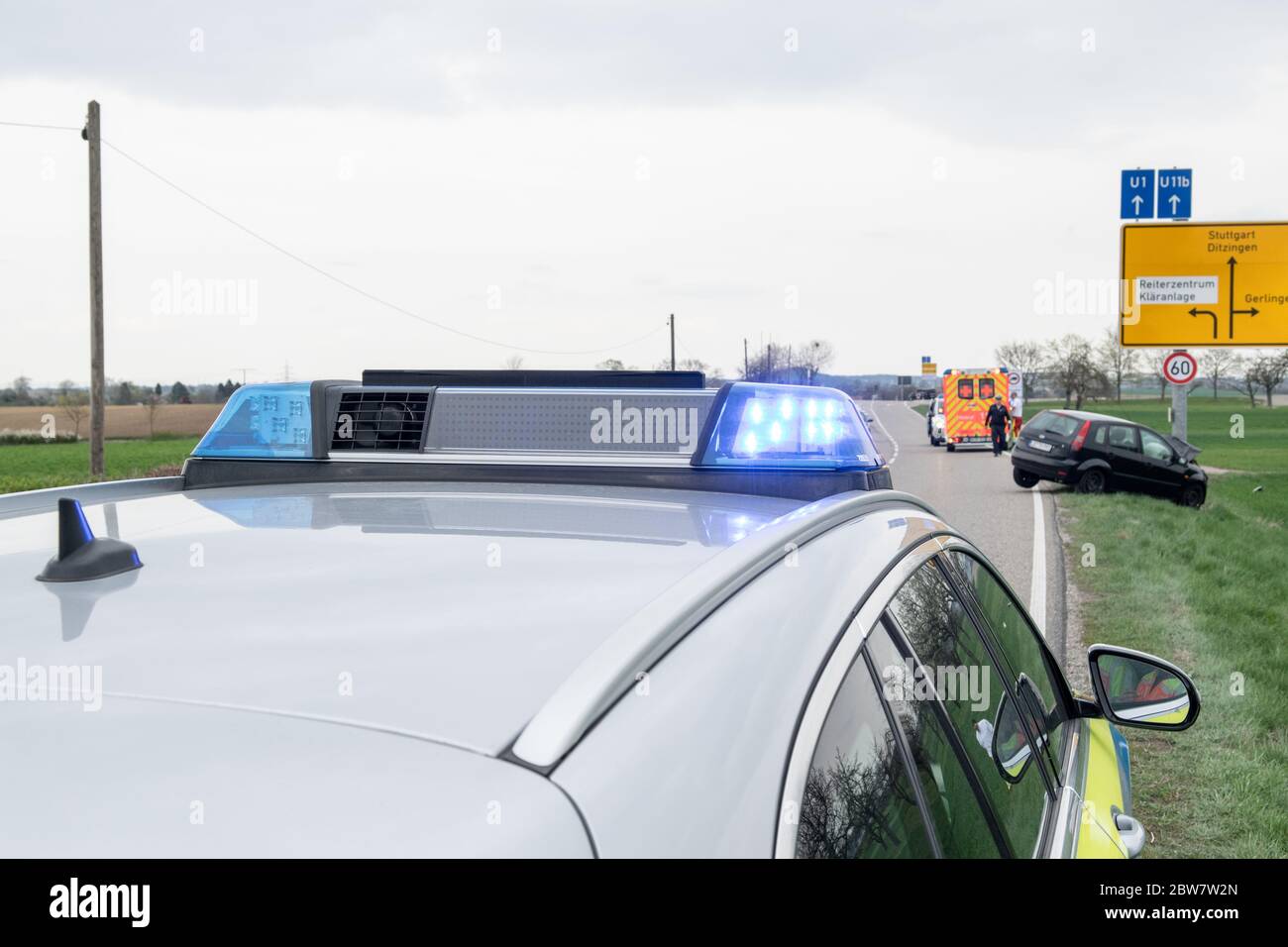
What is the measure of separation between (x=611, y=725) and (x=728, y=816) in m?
0.15

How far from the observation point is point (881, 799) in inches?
58.9

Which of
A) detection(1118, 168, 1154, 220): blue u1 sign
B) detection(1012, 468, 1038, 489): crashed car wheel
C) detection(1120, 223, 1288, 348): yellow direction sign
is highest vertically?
detection(1118, 168, 1154, 220): blue u1 sign

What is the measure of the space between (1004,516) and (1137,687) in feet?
51.0

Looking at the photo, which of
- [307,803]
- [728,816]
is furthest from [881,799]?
[307,803]

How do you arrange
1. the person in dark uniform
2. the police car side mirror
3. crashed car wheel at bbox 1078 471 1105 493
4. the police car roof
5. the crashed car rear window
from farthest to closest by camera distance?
the person in dark uniform < the crashed car rear window < crashed car wheel at bbox 1078 471 1105 493 < the police car side mirror < the police car roof

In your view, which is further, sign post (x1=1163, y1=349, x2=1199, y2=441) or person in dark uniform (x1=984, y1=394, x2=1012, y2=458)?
person in dark uniform (x1=984, y1=394, x2=1012, y2=458)

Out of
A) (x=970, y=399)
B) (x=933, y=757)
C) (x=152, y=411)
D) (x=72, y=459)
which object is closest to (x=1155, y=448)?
(x=970, y=399)

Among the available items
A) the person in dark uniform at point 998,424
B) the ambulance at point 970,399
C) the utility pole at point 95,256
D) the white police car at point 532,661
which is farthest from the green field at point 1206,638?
the utility pole at point 95,256

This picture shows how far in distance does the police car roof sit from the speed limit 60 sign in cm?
1871

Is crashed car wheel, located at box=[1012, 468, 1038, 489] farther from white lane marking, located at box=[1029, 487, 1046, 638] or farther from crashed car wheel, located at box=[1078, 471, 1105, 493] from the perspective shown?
white lane marking, located at box=[1029, 487, 1046, 638]

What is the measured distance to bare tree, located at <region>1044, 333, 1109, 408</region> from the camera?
107312 mm

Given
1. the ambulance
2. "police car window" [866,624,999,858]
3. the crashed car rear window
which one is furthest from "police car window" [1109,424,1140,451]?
"police car window" [866,624,999,858]

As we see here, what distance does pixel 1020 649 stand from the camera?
117 inches
